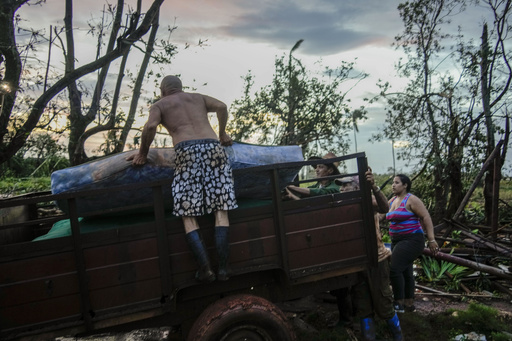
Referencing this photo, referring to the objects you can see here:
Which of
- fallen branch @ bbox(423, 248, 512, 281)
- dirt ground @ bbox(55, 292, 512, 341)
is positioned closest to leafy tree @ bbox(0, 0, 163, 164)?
dirt ground @ bbox(55, 292, 512, 341)

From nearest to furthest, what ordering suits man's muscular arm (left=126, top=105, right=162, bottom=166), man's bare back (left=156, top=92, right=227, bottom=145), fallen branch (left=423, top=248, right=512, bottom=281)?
man's muscular arm (left=126, top=105, right=162, bottom=166) → man's bare back (left=156, top=92, right=227, bottom=145) → fallen branch (left=423, top=248, right=512, bottom=281)

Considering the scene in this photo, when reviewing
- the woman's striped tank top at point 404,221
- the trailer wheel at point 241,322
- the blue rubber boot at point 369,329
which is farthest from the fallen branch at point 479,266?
the trailer wheel at point 241,322

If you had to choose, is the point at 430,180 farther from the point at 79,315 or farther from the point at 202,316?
the point at 79,315

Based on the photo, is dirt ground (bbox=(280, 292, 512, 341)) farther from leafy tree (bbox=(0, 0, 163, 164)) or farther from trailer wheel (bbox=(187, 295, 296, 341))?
leafy tree (bbox=(0, 0, 163, 164))

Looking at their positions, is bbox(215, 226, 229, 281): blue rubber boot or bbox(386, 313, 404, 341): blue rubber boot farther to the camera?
bbox(386, 313, 404, 341): blue rubber boot

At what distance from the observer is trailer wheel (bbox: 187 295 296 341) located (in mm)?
2801

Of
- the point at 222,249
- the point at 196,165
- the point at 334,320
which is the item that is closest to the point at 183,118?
the point at 196,165

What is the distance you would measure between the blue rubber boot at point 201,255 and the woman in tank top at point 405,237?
8.45 ft

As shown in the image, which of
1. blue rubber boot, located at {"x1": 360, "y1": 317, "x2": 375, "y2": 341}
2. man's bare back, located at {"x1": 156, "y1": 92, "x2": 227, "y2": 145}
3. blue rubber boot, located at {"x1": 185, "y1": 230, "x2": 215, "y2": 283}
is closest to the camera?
blue rubber boot, located at {"x1": 185, "y1": 230, "x2": 215, "y2": 283}

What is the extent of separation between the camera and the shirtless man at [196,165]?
2.83 meters

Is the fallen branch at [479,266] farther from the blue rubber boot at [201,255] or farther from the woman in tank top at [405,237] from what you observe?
the blue rubber boot at [201,255]

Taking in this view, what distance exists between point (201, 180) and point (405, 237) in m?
2.78

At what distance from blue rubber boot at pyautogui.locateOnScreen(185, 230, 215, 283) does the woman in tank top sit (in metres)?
2.58

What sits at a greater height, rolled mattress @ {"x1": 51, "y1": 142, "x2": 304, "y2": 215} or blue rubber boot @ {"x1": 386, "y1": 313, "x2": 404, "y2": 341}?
rolled mattress @ {"x1": 51, "y1": 142, "x2": 304, "y2": 215}
